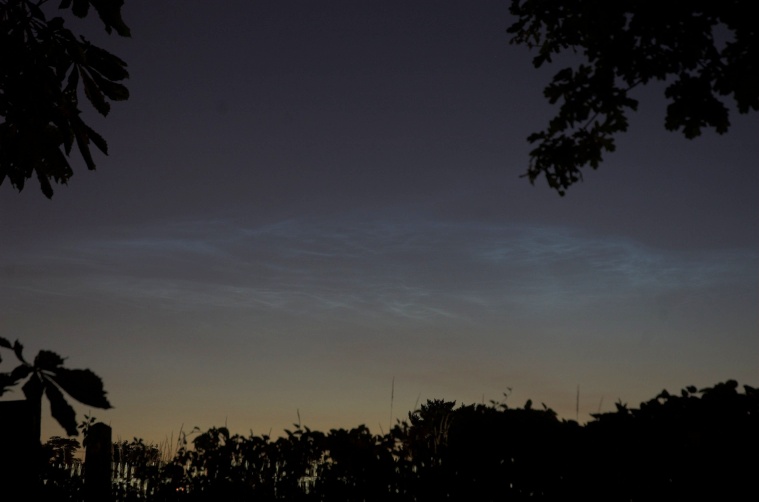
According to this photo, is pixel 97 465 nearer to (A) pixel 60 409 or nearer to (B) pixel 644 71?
(A) pixel 60 409

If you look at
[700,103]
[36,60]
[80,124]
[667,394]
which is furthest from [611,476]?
[36,60]

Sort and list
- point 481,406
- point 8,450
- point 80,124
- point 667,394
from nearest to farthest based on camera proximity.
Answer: point 8,450 → point 667,394 → point 481,406 → point 80,124

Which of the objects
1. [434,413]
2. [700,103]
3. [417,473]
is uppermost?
[700,103]

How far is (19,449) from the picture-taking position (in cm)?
398

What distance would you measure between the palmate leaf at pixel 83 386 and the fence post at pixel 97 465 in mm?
2673

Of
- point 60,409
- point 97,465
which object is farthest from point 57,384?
point 97,465

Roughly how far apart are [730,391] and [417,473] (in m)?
2.25

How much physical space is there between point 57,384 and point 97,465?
2.72 m

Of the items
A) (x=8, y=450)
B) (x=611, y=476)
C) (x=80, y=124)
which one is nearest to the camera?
(x=8, y=450)

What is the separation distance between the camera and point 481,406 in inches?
230

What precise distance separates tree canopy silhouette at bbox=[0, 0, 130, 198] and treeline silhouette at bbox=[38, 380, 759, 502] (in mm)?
2846

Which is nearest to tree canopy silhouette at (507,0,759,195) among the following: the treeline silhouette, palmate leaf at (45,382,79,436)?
the treeline silhouette

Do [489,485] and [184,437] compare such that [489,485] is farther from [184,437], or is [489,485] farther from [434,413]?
[184,437]

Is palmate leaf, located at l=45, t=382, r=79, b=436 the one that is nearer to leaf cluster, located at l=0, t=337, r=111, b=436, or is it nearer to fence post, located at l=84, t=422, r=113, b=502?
leaf cluster, located at l=0, t=337, r=111, b=436
